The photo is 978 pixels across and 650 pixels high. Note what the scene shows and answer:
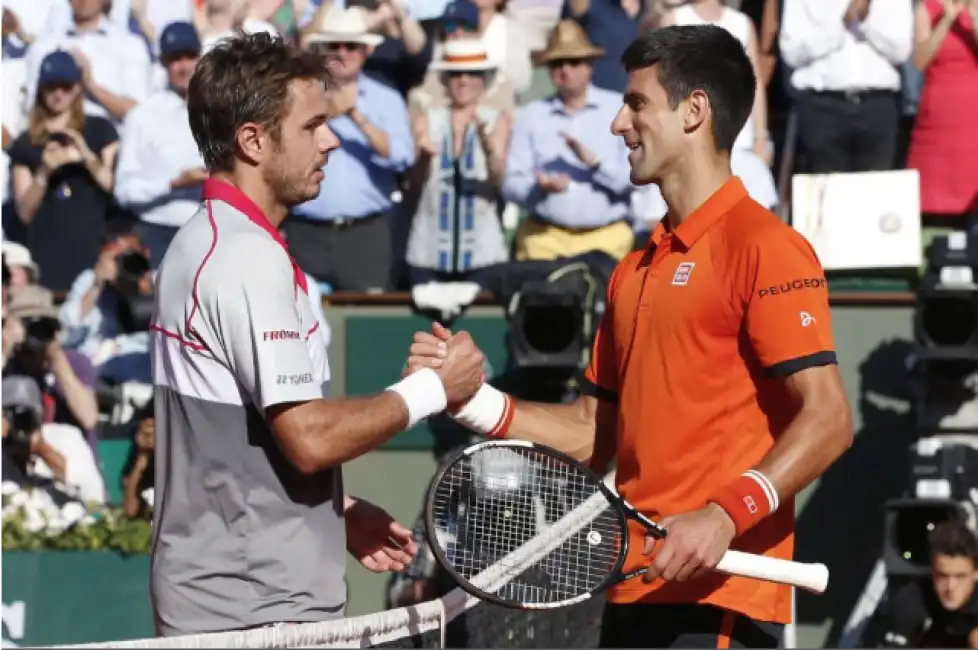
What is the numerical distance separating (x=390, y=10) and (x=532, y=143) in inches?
49.4

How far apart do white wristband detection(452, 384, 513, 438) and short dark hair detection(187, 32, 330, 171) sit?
949 mm

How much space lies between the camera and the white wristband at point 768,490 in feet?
13.7

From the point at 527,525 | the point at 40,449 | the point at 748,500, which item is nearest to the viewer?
the point at 748,500

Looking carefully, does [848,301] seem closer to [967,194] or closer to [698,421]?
[967,194]

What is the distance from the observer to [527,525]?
4539 mm

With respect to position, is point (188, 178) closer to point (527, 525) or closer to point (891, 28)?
point (891, 28)

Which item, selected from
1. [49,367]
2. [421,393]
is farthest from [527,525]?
[49,367]

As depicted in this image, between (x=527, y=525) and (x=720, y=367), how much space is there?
23.5 inches

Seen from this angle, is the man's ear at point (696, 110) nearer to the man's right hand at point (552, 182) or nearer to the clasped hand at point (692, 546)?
the clasped hand at point (692, 546)

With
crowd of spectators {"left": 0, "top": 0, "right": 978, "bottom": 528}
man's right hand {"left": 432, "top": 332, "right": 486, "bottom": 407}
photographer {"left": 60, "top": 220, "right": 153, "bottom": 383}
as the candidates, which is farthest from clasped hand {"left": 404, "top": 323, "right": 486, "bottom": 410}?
photographer {"left": 60, "top": 220, "right": 153, "bottom": 383}

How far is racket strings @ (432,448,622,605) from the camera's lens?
4414 mm

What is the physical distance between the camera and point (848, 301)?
9.25m

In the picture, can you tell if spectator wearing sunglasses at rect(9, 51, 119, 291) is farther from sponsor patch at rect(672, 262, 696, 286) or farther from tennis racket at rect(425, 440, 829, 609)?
sponsor patch at rect(672, 262, 696, 286)

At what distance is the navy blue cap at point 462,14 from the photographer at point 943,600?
395 cm
